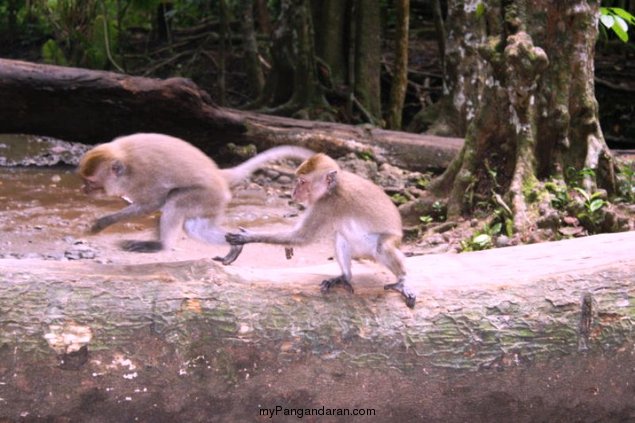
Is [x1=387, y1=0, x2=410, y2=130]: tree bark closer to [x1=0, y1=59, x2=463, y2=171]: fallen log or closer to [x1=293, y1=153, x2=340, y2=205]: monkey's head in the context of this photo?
[x1=0, y1=59, x2=463, y2=171]: fallen log

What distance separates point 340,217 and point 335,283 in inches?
22.6

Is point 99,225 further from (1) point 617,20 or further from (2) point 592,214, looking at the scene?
(1) point 617,20

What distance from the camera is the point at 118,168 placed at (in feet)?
14.3

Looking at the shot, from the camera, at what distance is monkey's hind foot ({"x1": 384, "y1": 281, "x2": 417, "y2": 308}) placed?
360 cm

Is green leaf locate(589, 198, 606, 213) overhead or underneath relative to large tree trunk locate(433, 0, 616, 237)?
underneath

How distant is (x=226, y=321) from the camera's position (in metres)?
3.35

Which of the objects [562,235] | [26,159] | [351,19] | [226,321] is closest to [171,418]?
[226,321]

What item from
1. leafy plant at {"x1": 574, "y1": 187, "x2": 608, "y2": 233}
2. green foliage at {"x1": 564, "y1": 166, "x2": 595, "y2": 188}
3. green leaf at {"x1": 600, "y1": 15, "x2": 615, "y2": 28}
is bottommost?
leafy plant at {"x1": 574, "y1": 187, "x2": 608, "y2": 233}

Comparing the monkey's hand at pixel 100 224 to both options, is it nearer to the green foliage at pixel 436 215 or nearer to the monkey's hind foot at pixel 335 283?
the monkey's hind foot at pixel 335 283

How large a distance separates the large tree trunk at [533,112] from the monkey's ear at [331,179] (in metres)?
2.80

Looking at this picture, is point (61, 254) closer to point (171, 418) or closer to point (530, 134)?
point (171, 418)

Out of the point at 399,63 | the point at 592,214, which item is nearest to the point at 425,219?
the point at 592,214

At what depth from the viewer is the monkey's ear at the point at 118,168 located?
4.35 metres

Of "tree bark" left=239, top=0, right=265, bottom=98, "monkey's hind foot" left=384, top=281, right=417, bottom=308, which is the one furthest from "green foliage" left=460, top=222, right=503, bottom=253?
"tree bark" left=239, top=0, right=265, bottom=98
